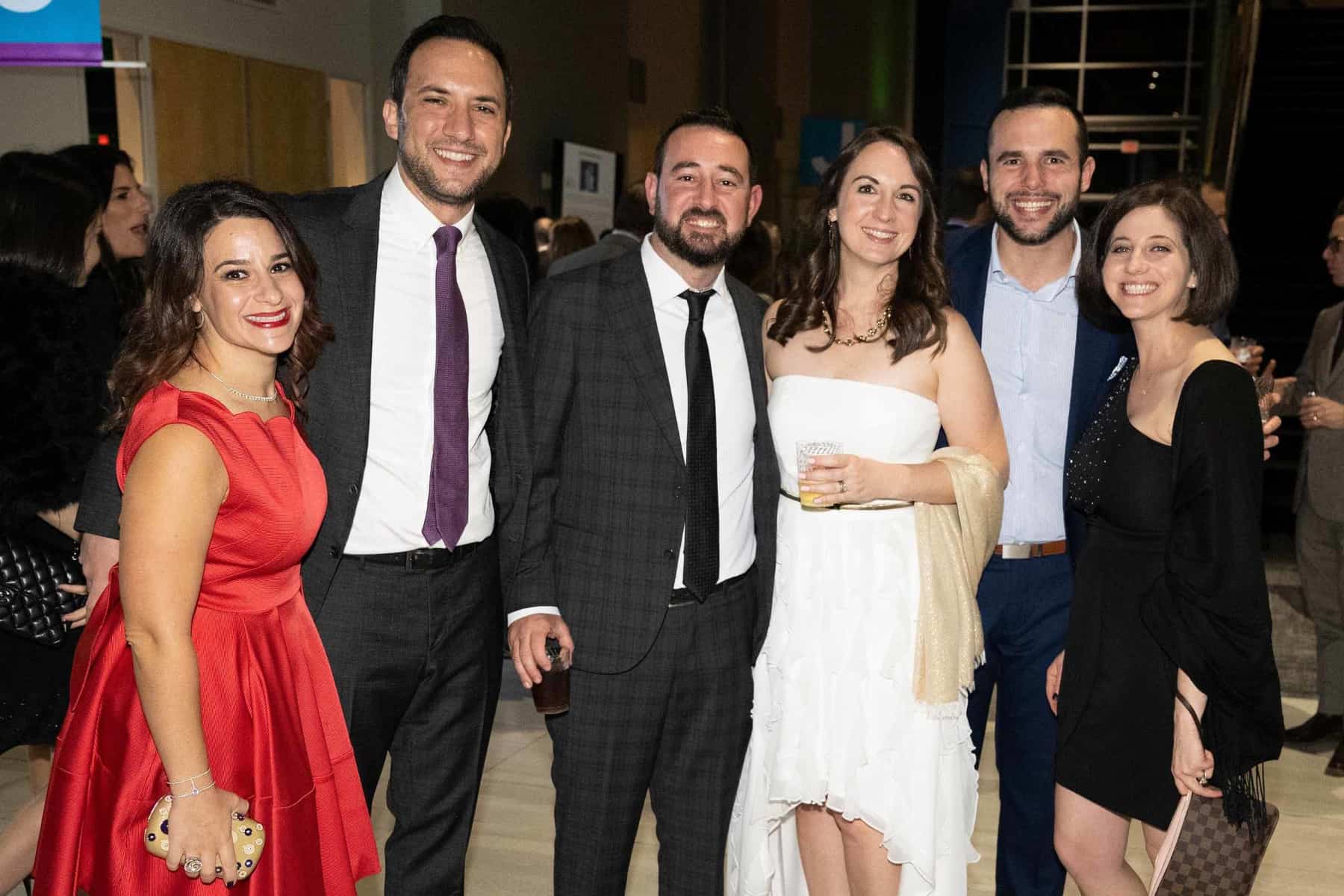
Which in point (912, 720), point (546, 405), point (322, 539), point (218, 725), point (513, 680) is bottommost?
point (513, 680)

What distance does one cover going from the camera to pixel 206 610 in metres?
1.85

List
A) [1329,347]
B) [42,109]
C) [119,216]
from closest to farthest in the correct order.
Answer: [119,216], [1329,347], [42,109]

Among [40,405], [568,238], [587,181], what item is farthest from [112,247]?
[587,181]

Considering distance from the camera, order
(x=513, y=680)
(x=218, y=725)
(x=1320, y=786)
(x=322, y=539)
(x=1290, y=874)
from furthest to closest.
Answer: (x=513, y=680)
(x=1320, y=786)
(x=1290, y=874)
(x=322, y=539)
(x=218, y=725)

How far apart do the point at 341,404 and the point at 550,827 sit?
2014mm

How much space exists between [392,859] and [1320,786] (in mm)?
3317

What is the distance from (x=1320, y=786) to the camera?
418 centimetres

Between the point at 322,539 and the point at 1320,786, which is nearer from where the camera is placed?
the point at 322,539

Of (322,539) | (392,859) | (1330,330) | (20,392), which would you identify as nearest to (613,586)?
(322,539)

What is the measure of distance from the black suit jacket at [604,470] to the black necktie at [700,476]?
27 mm

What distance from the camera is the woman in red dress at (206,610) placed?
5.64ft

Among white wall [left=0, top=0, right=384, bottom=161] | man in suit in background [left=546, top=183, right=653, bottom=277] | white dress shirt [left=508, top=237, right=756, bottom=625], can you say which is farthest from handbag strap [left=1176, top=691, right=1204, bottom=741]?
white wall [left=0, top=0, right=384, bottom=161]

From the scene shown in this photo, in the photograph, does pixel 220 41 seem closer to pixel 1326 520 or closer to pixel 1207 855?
pixel 1326 520

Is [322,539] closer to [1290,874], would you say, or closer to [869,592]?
[869,592]
